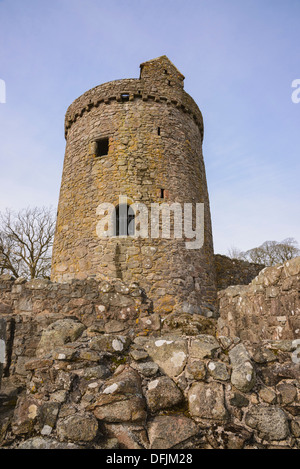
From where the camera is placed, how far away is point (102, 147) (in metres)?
10.9

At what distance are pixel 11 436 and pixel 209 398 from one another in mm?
1548

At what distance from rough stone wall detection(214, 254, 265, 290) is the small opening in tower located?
19.5 ft

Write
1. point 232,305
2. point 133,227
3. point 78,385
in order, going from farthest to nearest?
1. point 133,227
2. point 232,305
3. point 78,385

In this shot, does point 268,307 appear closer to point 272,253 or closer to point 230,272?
point 230,272

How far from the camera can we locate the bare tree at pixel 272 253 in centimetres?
2997

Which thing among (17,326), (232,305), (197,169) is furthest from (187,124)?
(17,326)

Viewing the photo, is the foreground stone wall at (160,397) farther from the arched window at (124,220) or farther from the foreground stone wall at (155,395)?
the arched window at (124,220)

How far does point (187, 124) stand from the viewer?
450 inches

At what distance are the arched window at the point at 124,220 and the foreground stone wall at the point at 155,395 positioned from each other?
20.8ft

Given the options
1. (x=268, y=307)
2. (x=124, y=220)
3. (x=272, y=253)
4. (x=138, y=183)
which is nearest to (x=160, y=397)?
(x=268, y=307)

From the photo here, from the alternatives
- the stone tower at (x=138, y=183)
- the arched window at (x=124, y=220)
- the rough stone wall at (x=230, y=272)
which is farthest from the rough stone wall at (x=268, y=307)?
the rough stone wall at (x=230, y=272)

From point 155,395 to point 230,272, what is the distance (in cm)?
982
